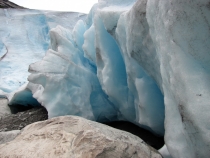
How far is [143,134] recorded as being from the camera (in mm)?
1966

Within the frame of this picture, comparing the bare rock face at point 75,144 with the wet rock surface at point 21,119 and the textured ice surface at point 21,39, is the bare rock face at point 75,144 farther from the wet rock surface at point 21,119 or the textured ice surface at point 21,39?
the textured ice surface at point 21,39

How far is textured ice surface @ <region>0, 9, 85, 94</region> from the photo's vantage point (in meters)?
4.26

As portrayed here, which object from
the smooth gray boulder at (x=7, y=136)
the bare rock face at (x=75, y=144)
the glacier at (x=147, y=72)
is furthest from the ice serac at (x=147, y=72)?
the smooth gray boulder at (x=7, y=136)

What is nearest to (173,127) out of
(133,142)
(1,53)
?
(133,142)

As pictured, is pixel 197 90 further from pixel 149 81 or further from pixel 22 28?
pixel 22 28

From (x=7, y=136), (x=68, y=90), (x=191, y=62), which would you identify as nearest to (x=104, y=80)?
(x=68, y=90)

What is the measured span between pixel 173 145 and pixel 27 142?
669 millimetres

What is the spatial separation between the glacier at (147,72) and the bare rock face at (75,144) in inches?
8.5

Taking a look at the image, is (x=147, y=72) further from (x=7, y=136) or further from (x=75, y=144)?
(x=7, y=136)

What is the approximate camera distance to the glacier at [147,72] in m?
0.92

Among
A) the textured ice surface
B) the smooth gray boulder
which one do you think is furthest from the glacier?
the textured ice surface

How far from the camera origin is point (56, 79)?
7.41ft

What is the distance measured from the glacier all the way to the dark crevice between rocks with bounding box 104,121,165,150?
0.07 meters

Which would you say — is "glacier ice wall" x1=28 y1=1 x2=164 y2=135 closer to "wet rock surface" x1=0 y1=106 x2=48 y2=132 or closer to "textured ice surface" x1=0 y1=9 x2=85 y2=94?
"wet rock surface" x1=0 y1=106 x2=48 y2=132
